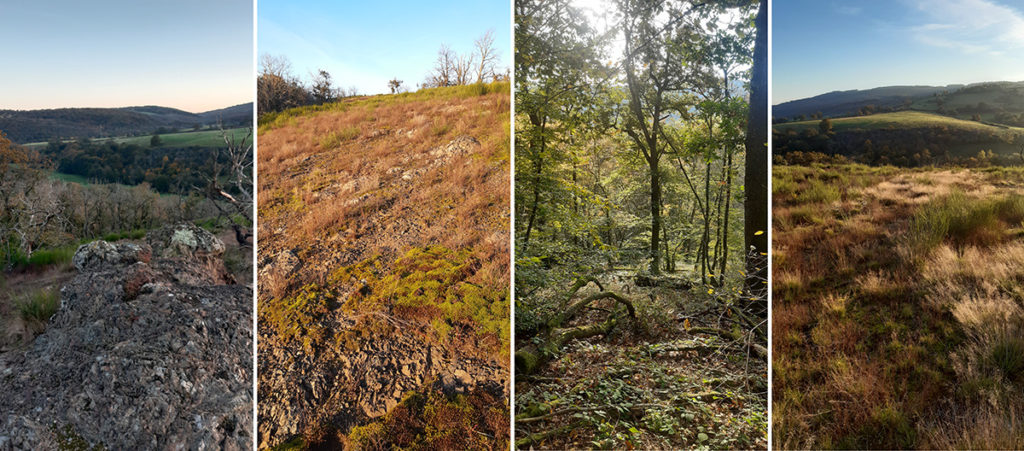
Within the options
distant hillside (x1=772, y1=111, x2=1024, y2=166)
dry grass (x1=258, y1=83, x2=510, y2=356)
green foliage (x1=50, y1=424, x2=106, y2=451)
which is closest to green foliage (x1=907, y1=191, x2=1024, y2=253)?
distant hillside (x1=772, y1=111, x2=1024, y2=166)

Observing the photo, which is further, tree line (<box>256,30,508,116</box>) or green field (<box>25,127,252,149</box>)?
green field (<box>25,127,252,149</box>)

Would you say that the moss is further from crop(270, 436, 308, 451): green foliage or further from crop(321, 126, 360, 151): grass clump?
crop(321, 126, 360, 151): grass clump

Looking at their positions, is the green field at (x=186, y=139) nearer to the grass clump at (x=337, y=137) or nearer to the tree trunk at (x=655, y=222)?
the grass clump at (x=337, y=137)

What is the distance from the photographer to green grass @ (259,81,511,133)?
2.29 meters

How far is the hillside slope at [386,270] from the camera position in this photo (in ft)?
6.82

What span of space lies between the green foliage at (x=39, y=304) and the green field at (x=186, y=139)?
105 centimetres

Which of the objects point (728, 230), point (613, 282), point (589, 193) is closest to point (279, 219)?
point (589, 193)

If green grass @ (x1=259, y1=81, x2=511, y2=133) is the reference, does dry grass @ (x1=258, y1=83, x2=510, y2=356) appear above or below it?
below

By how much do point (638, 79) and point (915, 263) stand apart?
2.08 m

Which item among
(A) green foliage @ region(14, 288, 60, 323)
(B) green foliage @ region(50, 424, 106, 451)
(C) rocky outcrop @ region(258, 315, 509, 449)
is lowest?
(B) green foliage @ region(50, 424, 106, 451)

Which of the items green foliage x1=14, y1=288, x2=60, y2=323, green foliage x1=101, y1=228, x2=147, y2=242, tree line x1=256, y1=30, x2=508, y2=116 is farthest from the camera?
green foliage x1=101, y1=228, x2=147, y2=242

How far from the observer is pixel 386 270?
7.24 ft

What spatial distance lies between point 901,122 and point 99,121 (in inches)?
218

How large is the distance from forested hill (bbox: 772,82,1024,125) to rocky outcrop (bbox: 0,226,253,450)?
3.95 m
